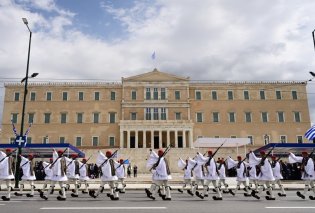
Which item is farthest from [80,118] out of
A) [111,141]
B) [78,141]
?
[111,141]

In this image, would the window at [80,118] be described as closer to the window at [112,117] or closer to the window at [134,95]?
the window at [112,117]

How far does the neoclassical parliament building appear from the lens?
50.2 metres

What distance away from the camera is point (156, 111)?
51.8 meters

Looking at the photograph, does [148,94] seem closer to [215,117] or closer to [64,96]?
[215,117]

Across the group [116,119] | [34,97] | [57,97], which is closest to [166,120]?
[116,119]

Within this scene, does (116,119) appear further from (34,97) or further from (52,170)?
(52,170)

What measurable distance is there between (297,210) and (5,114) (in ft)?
167

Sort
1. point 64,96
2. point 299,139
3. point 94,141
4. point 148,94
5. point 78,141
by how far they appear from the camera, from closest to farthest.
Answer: point 78,141, point 94,141, point 299,139, point 64,96, point 148,94

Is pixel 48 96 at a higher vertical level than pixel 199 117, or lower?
higher

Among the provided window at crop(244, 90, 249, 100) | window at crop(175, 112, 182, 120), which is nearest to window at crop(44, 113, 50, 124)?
window at crop(175, 112, 182, 120)

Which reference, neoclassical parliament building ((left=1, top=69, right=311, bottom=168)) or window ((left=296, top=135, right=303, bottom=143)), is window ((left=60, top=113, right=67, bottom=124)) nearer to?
neoclassical parliament building ((left=1, top=69, right=311, bottom=168))

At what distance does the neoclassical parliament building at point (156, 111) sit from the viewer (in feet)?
165

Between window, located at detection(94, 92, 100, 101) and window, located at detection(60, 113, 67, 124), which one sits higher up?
window, located at detection(94, 92, 100, 101)

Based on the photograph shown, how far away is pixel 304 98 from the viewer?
52.8 metres
